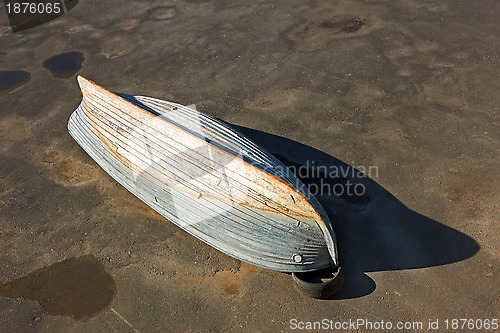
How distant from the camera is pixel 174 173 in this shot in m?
11.4

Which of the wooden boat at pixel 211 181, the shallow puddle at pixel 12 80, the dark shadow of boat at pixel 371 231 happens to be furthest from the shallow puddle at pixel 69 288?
the shallow puddle at pixel 12 80

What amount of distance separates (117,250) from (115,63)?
1012cm

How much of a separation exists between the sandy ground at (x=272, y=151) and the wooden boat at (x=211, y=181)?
95 cm

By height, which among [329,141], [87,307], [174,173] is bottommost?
[87,307]

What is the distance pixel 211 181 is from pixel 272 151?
4062 mm

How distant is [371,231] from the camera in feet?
39.0

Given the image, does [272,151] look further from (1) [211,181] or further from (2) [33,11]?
(2) [33,11]

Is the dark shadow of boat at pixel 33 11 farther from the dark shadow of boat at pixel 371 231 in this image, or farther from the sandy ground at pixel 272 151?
the dark shadow of boat at pixel 371 231

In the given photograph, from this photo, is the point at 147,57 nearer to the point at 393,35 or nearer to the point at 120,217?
the point at 120,217

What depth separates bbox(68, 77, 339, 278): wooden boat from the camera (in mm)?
10055

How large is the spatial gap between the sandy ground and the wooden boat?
950mm

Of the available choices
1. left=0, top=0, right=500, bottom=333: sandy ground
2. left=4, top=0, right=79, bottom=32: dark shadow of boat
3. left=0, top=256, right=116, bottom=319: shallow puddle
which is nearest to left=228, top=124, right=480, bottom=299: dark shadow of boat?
left=0, top=0, right=500, bottom=333: sandy ground

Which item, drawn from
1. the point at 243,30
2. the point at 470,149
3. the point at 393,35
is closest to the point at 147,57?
the point at 243,30

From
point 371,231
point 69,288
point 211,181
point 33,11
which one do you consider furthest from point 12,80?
point 371,231
